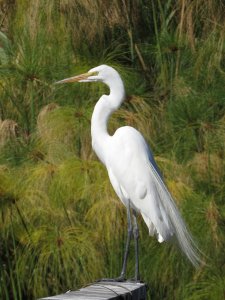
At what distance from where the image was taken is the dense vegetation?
3.07m

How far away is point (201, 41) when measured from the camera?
389cm

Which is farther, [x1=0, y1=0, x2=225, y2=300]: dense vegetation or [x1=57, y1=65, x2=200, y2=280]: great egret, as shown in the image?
[x1=0, y1=0, x2=225, y2=300]: dense vegetation

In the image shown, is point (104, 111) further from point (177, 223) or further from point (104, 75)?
point (177, 223)

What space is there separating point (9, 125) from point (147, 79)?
27.0 inches

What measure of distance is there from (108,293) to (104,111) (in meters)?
1.11

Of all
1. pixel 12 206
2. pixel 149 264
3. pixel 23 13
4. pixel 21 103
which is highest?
pixel 23 13

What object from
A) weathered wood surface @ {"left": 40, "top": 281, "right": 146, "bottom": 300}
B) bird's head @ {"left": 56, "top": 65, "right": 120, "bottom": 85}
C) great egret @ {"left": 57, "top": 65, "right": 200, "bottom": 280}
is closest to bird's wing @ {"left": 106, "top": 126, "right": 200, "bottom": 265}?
great egret @ {"left": 57, "top": 65, "right": 200, "bottom": 280}

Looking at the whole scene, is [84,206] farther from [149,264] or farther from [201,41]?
[201,41]

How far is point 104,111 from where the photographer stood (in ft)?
9.43

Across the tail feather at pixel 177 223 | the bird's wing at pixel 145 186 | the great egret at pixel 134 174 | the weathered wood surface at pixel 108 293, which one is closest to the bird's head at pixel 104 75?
the great egret at pixel 134 174

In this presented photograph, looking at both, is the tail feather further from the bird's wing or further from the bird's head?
the bird's head

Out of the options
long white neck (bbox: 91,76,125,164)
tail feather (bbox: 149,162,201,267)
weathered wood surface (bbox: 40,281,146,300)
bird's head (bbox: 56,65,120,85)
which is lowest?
tail feather (bbox: 149,162,201,267)

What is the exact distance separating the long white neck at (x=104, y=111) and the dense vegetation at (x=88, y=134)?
254 mm

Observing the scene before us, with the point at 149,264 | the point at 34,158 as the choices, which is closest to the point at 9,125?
the point at 34,158
